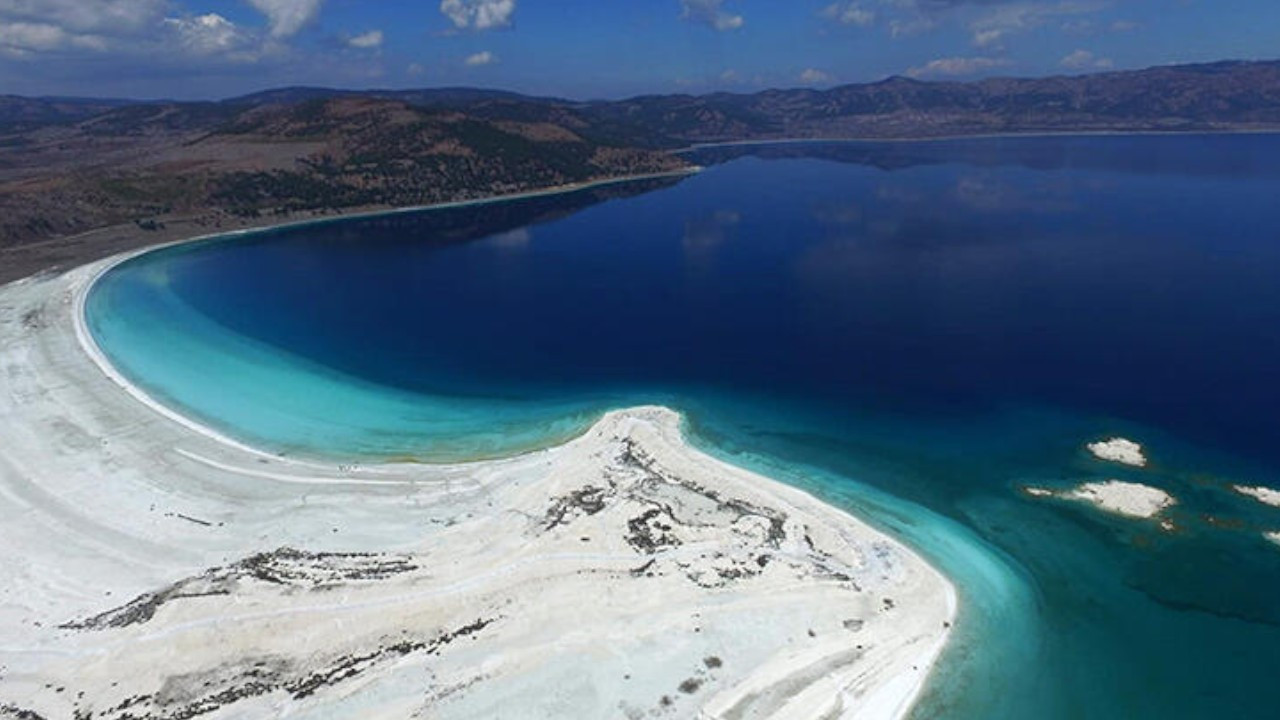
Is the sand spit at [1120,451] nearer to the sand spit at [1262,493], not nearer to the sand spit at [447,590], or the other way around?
the sand spit at [1262,493]

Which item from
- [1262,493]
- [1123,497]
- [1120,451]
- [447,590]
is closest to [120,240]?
[447,590]

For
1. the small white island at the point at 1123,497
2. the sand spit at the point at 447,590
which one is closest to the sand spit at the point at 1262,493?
the small white island at the point at 1123,497

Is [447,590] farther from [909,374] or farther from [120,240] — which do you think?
[120,240]

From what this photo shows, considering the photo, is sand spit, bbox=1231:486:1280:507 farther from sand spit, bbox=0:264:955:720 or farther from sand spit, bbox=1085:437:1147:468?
sand spit, bbox=0:264:955:720

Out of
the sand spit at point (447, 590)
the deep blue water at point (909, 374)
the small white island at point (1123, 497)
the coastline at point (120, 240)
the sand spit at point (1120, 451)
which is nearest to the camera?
the sand spit at point (447, 590)

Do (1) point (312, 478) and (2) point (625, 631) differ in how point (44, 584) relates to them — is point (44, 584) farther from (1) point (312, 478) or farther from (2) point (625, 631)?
(2) point (625, 631)

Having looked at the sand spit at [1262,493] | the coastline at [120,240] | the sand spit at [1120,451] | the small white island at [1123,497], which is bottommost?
the sand spit at [1262,493]

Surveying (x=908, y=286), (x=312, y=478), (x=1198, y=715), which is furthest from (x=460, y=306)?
(x=1198, y=715)

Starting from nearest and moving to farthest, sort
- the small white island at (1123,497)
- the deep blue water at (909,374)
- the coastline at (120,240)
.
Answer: the deep blue water at (909,374), the small white island at (1123,497), the coastline at (120,240)
